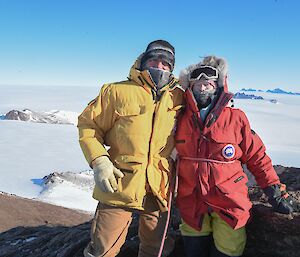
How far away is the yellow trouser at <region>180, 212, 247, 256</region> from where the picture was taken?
2953 millimetres

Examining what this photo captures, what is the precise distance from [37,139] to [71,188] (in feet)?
71.3

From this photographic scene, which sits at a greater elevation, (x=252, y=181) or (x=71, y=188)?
(x=252, y=181)

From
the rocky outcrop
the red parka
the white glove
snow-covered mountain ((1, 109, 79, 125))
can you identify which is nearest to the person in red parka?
the red parka

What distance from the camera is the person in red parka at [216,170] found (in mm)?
2980

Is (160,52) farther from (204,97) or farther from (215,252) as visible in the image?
(215,252)

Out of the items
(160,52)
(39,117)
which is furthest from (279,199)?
(39,117)

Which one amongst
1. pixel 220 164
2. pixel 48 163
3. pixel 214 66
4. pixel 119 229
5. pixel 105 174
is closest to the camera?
pixel 105 174

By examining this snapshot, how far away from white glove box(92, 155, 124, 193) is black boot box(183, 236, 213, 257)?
84cm

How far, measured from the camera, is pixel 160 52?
3.19 m

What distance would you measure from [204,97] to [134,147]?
2.49 ft

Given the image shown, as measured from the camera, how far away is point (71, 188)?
1795 centimetres

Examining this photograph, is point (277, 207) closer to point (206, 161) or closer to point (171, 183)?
point (206, 161)

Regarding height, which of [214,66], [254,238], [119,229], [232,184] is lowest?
[254,238]

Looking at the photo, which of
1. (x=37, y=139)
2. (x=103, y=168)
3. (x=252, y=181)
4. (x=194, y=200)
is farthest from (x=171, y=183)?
(x=37, y=139)
